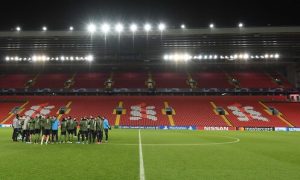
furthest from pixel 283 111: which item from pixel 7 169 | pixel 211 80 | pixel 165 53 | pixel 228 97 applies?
pixel 7 169

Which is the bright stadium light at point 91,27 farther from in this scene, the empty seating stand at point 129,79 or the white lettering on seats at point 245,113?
the white lettering on seats at point 245,113

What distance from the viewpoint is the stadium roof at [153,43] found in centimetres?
4153

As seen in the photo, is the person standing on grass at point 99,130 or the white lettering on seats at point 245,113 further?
the white lettering on seats at point 245,113

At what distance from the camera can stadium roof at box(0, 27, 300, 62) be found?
41531 millimetres

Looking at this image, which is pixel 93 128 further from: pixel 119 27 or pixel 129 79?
pixel 129 79

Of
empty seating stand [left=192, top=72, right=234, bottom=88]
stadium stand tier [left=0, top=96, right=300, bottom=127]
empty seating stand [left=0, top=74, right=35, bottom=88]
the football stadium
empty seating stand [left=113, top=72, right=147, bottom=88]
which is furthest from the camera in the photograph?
empty seating stand [left=0, top=74, right=35, bottom=88]

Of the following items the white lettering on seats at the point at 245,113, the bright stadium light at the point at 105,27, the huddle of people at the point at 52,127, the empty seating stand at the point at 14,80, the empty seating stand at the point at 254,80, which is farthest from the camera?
the empty seating stand at the point at 14,80

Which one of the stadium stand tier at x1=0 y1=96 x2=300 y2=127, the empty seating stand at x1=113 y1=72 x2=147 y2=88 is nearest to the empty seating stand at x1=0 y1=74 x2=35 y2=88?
the stadium stand tier at x1=0 y1=96 x2=300 y2=127

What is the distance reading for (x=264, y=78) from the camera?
5862 centimetres

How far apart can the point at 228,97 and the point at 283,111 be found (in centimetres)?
982

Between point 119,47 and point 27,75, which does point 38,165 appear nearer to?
point 119,47

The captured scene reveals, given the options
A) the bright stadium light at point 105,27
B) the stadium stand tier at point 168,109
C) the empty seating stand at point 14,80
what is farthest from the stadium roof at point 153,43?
the stadium stand tier at point 168,109

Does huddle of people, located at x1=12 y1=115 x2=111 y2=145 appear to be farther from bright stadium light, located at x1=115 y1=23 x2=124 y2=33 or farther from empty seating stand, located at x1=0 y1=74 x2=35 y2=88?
empty seating stand, located at x1=0 y1=74 x2=35 y2=88

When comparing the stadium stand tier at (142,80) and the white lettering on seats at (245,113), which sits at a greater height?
the stadium stand tier at (142,80)
